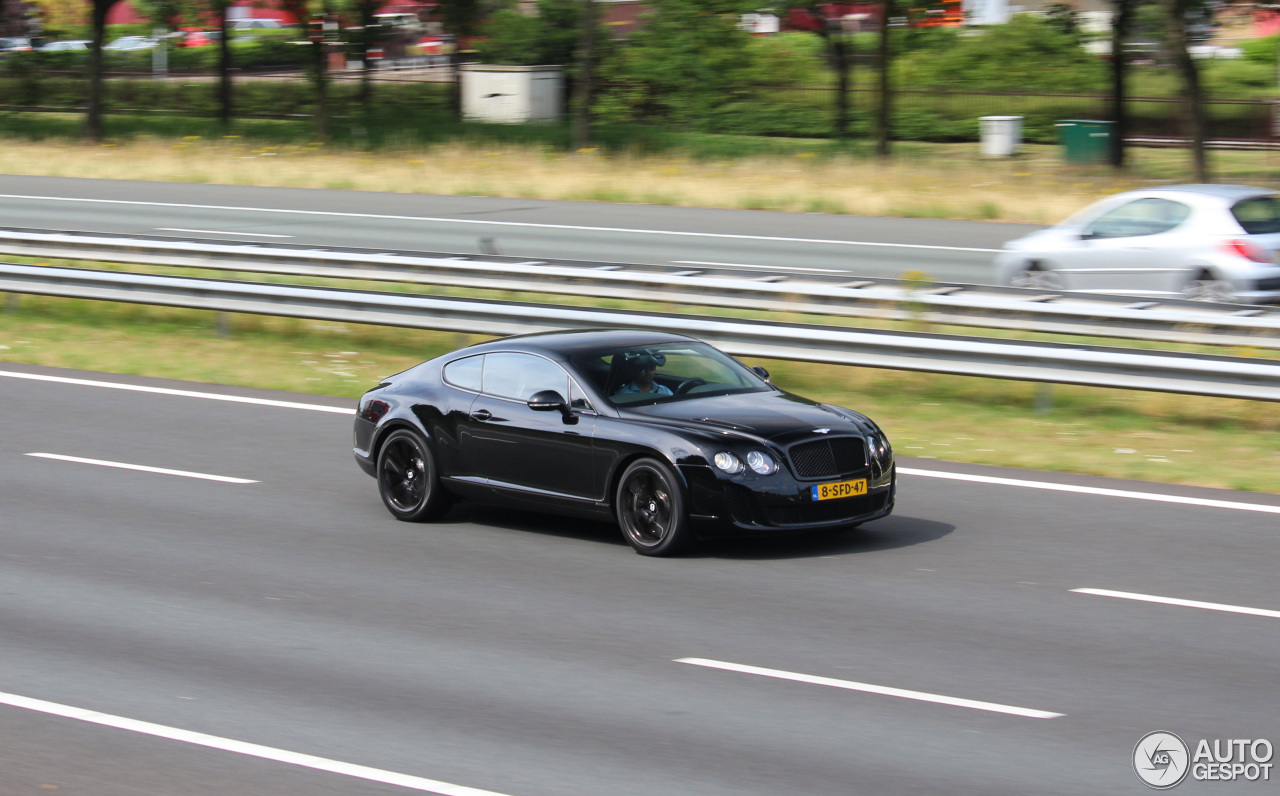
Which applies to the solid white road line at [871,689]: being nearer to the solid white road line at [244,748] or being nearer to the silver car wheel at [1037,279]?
the solid white road line at [244,748]

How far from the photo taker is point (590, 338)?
10.5 metres

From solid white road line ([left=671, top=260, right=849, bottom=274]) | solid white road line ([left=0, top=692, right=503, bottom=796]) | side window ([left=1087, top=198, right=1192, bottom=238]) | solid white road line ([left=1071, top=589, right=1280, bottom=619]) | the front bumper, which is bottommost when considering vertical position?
solid white road line ([left=1071, top=589, right=1280, bottom=619])

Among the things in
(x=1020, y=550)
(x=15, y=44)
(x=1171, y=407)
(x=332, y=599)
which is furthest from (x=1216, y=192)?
(x=15, y=44)

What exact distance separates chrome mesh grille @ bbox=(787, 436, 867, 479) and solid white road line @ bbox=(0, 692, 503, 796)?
12.4 feet

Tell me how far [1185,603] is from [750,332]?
22.0 feet

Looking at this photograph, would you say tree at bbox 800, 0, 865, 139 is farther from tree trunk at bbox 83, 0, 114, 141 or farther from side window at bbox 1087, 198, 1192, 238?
side window at bbox 1087, 198, 1192, 238

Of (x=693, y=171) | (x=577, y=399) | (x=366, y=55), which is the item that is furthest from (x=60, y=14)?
(x=577, y=399)

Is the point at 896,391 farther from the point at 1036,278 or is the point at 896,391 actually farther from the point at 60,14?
the point at 60,14

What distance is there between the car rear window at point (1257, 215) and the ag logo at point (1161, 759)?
12072 mm

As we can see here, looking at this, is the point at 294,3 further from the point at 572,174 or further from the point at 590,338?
the point at 590,338

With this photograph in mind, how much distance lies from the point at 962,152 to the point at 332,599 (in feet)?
120

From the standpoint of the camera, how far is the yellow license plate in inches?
364

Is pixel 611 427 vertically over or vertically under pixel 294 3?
under

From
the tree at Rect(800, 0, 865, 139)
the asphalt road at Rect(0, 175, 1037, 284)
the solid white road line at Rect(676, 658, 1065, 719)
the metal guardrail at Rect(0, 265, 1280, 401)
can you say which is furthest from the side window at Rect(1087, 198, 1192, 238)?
the tree at Rect(800, 0, 865, 139)
